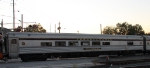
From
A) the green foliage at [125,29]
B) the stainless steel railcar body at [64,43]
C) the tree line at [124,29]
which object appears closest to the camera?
the stainless steel railcar body at [64,43]

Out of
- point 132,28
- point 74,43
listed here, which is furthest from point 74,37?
point 132,28

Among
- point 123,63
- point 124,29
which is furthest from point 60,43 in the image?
point 124,29

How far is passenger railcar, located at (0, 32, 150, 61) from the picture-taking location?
2791 cm

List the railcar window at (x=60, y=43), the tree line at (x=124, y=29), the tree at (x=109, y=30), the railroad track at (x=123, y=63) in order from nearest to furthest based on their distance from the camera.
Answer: the railroad track at (x=123, y=63) → the railcar window at (x=60, y=43) → the tree line at (x=124, y=29) → the tree at (x=109, y=30)

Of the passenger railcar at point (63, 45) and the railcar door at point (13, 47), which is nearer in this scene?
the railcar door at point (13, 47)

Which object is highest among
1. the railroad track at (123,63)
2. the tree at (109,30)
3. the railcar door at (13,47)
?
the tree at (109,30)

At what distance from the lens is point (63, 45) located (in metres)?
31.4

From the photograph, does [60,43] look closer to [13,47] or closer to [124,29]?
[13,47]

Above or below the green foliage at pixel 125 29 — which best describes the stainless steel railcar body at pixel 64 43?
below

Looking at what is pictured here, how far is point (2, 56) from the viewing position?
2673 cm

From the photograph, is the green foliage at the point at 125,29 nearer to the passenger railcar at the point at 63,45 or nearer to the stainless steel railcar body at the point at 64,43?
the passenger railcar at the point at 63,45

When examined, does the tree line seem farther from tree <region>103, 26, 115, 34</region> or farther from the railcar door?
the railcar door

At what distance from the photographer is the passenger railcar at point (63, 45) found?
27.9 meters

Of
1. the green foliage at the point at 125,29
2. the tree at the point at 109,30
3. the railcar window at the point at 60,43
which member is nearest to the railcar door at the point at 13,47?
the railcar window at the point at 60,43
